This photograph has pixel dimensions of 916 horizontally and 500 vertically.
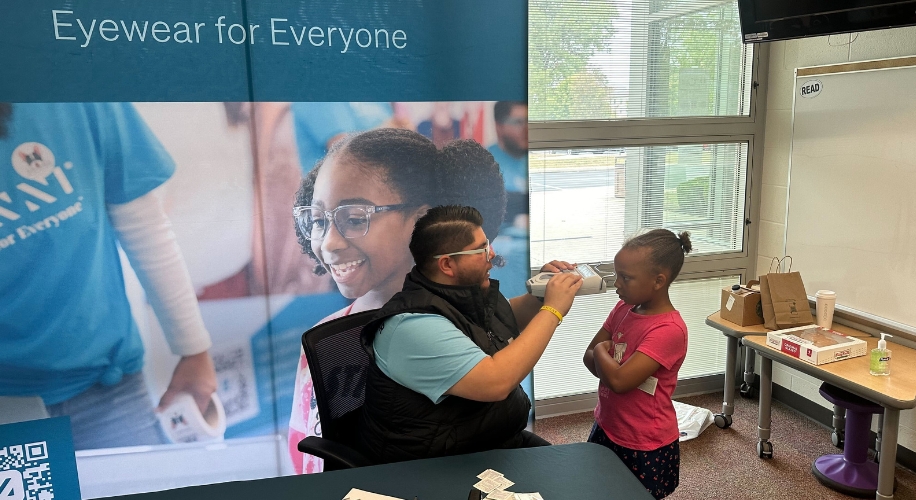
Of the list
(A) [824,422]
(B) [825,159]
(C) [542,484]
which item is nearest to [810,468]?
(A) [824,422]

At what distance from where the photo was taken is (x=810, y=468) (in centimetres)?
287

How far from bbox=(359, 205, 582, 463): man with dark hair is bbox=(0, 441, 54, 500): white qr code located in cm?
148

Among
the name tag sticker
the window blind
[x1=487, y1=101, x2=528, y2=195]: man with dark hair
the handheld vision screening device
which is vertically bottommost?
the name tag sticker

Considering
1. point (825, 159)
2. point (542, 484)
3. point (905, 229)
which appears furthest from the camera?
point (825, 159)

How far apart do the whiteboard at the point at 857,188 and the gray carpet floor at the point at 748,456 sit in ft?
2.23

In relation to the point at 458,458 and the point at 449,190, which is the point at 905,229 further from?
the point at 458,458

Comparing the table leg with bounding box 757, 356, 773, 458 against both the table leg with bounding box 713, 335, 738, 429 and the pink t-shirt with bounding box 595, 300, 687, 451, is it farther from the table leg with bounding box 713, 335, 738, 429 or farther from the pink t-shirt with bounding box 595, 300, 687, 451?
the pink t-shirt with bounding box 595, 300, 687, 451

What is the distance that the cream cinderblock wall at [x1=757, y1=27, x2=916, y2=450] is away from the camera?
302 cm

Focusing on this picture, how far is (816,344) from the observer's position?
2.54 m

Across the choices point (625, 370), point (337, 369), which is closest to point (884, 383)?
point (625, 370)

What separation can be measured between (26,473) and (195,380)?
2.28ft

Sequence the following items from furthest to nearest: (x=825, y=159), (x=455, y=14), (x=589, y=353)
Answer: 1. (x=825, y=159)
2. (x=455, y=14)
3. (x=589, y=353)

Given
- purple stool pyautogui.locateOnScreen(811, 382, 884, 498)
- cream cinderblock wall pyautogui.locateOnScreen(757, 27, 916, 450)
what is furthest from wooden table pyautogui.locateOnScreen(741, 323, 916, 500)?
cream cinderblock wall pyautogui.locateOnScreen(757, 27, 916, 450)

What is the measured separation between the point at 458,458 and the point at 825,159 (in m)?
2.49
